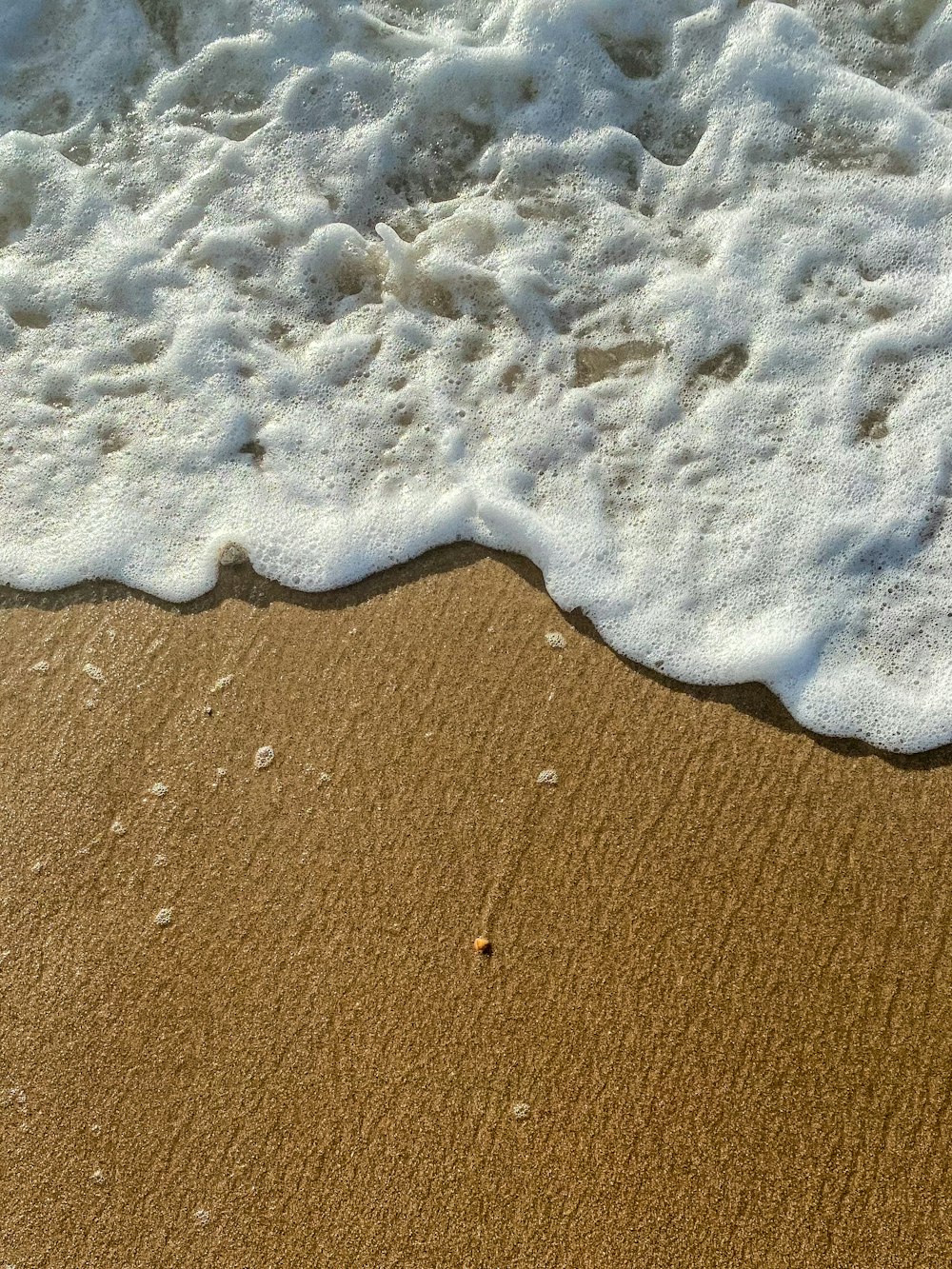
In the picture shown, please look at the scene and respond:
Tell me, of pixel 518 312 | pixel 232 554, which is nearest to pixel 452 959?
pixel 232 554

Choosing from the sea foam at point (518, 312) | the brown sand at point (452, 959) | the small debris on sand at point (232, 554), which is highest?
the sea foam at point (518, 312)

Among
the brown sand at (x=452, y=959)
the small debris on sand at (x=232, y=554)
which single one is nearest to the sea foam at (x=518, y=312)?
the small debris on sand at (x=232, y=554)

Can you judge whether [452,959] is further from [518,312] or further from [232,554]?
[518,312]

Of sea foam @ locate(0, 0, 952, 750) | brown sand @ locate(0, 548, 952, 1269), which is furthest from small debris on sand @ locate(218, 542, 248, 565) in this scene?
brown sand @ locate(0, 548, 952, 1269)

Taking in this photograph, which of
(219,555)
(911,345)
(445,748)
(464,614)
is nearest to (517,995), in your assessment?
(445,748)

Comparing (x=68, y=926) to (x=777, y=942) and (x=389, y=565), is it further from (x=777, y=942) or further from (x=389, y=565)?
(x=777, y=942)

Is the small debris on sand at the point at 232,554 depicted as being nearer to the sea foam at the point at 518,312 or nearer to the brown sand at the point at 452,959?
the sea foam at the point at 518,312
